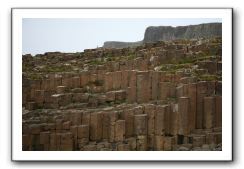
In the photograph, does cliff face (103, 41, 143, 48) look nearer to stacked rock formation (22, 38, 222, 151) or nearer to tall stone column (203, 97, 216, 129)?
stacked rock formation (22, 38, 222, 151)

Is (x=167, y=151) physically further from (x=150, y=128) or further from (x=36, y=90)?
(x=36, y=90)

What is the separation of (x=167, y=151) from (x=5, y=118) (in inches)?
72.3

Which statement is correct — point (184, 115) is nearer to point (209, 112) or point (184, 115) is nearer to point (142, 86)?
point (209, 112)

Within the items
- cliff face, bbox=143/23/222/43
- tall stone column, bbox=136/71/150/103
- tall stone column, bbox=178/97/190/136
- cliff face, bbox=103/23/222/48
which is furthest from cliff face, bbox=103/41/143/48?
tall stone column, bbox=178/97/190/136

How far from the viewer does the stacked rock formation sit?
844cm

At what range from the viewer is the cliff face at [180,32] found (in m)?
8.40

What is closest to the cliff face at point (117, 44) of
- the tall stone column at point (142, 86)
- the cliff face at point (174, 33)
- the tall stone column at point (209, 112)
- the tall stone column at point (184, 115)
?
the cliff face at point (174, 33)

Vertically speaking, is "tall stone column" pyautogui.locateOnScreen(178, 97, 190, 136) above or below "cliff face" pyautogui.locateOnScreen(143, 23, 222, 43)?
below

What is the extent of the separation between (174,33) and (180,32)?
0.13m

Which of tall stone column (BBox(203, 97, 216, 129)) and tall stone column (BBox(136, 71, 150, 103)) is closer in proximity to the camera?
tall stone column (BBox(203, 97, 216, 129))

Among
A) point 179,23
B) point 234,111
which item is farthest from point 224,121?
point 179,23

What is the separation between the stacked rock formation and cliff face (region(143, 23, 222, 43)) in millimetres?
80

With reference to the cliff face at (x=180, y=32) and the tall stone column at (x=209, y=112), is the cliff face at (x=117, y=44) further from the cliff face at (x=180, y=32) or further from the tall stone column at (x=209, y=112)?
the tall stone column at (x=209, y=112)

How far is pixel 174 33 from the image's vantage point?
27.5ft
